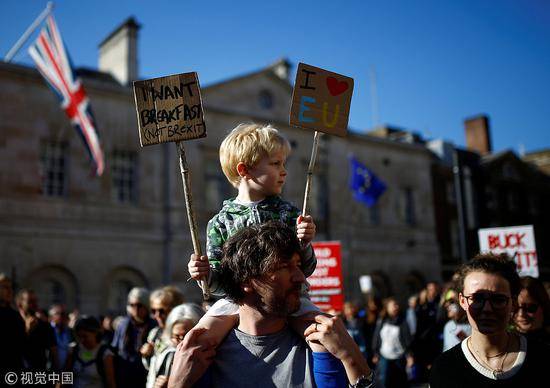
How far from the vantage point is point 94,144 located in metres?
16.2

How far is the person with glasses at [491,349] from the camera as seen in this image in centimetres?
291

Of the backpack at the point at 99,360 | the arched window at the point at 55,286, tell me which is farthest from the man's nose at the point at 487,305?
the arched window at the point at 55,286

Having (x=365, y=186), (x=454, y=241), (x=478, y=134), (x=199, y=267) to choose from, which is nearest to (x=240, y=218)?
(x=199, y=267)

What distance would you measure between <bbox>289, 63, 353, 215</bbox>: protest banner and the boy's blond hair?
169 mm

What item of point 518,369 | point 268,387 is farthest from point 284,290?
point 518,369

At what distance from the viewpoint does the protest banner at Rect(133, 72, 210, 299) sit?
309 centimetres

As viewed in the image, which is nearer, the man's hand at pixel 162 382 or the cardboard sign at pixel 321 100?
the cardboard sign at pixel 321 100

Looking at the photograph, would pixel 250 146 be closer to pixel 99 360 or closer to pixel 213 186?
pixel 99 360

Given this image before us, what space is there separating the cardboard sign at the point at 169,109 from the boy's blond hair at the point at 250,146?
0.23 m

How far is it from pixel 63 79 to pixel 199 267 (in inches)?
571

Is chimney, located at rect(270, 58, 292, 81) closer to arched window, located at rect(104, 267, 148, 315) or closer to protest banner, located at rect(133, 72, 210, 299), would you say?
arched window, located at rect(104, 267, 148, 315)

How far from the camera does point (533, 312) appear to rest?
430 cm

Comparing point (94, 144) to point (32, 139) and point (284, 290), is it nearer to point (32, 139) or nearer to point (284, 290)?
point (32, 139)

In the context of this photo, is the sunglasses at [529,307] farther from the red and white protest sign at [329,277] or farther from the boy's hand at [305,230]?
the red and white protest sign at [329,277]
